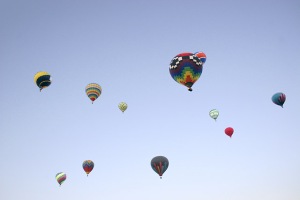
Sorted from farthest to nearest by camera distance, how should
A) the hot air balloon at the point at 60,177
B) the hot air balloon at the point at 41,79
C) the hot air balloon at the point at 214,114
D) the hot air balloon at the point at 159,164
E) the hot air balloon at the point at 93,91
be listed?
the hot air balloon at the point at 214,114 < the hot air balloon at the point at 60,177 < the hot air balloon at the point at 93,91 < the hot air balloon at the point at 41,79 < the hot air balloon at the point at 159,164

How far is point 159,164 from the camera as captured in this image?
32094 millimetres

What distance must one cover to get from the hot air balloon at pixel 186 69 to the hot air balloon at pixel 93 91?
15838mm

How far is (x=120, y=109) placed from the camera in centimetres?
4591

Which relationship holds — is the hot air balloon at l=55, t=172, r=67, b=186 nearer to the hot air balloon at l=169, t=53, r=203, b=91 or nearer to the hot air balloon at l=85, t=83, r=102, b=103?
the hot air balloon at l=85, t=83, r=102, b=103

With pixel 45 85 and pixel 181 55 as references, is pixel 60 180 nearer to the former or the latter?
pixel 45 85

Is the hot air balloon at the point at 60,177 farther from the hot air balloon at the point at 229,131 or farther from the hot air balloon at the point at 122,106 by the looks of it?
the hot air balloon at the point at 229,131

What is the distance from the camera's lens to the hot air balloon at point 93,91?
128 ft

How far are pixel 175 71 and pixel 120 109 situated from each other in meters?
20.4

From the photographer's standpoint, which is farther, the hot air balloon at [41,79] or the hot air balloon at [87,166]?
the hot air balloon at [87,166]

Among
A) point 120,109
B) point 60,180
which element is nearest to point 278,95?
point 120,109

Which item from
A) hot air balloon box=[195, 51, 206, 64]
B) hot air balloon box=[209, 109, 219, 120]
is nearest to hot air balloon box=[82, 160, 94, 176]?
hot air balloon box=[209, 109, 219, 120]

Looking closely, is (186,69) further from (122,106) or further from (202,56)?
(122,106)

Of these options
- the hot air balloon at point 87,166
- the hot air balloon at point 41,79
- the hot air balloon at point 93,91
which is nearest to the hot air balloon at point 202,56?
the hot air balloon at point 93,91

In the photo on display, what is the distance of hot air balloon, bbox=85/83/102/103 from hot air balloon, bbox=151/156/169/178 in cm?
1394
